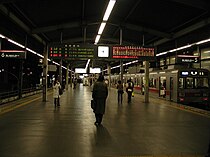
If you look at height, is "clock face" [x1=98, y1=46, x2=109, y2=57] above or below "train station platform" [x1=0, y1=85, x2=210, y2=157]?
above

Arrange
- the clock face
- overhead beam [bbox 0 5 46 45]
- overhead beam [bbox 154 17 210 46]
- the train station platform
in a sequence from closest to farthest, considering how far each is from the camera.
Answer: the train station platform → overhead beam [bbox 0 5 46 45] → overhead beam [bbox 154 17 210 46] → the clock face

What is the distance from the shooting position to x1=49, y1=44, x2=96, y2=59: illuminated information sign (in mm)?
13383

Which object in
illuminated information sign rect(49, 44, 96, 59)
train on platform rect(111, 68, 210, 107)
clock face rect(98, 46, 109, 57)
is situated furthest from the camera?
train on platform rect(111, 68, 210, 107)

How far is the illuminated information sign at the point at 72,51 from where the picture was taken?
1338 centimetres

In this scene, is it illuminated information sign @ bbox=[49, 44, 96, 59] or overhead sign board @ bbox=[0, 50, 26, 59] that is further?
illuminated information sign @ bbox=[49, 44, 96, 59]

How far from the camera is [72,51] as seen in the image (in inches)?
531

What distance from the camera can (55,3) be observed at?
11.3 meters

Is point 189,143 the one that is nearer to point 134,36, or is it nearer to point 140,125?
point 140,125

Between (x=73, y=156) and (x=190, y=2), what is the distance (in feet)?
26.1

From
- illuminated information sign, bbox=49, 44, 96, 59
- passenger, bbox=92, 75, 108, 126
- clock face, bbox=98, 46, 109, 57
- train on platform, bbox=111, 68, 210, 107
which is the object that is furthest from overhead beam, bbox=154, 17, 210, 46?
passenger, bbox=92, 75, 108, 126

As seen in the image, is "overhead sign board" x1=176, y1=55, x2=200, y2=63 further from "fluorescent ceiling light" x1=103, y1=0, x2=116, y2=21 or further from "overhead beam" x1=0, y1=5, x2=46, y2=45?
"overhead beam" x1=0, y1=5, x2=46, y2=45

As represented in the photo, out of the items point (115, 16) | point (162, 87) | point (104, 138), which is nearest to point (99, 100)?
point (104, 138)

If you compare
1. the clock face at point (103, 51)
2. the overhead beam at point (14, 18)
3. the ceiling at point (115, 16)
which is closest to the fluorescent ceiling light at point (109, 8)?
the ceiling at point (115, 16)

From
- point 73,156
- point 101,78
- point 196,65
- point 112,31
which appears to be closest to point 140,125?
point 101,78
